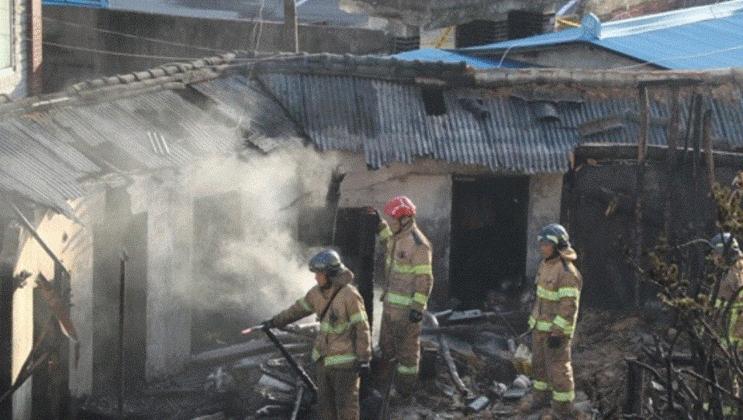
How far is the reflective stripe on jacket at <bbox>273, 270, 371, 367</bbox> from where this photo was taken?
13.1 metres

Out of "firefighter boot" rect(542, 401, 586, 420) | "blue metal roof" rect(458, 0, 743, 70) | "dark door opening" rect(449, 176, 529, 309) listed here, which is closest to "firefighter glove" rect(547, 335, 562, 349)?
"firefighter boot" rect(542, 401, 586, 420)

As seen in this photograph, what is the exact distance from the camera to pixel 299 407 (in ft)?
46.7

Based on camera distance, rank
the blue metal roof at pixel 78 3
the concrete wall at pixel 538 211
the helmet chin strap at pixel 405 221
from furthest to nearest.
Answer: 1. the blue metal roof at pixel 78 3
2. the concrete wall at pixel 538 211
3. the helmet chin strap at pixel 405 221

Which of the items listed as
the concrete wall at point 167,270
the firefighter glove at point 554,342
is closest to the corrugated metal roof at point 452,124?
the concrete wall at point 167,270

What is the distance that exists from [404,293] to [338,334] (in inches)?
77.2

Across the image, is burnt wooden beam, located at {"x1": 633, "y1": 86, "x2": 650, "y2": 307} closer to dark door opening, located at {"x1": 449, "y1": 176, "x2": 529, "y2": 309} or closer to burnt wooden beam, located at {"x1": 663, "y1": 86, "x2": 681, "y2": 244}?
burnt wooden beam, located at {"x1": 663, "y1": 86, "x2": 681, "y2": 244}

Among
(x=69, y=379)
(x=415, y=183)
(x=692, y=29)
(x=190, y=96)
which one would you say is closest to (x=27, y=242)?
(x=69, y=379)

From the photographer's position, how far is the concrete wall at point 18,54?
916 inches

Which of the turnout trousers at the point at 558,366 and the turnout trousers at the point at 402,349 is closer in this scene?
the turnout trousers at the point at 558,366

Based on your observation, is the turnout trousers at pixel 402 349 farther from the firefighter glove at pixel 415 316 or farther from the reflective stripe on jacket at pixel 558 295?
the reflective stripe on jacket at pixel 558 295

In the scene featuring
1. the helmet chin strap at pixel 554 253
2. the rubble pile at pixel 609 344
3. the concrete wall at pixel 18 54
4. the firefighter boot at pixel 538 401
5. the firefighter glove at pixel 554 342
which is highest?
the concrete wall at pixel 18 54

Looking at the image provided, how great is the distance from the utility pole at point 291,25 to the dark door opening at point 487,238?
8.76m

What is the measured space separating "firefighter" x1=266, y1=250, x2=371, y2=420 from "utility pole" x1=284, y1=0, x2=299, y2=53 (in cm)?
1419

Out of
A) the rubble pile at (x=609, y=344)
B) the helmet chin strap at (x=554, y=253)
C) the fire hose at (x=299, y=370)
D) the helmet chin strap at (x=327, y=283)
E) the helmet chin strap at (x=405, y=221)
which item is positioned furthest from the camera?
the rubble pile at (x=609, y=344)
